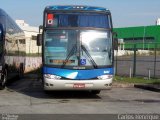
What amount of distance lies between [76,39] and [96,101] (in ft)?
7.84

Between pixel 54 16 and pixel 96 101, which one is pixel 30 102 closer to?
pixel 96 101

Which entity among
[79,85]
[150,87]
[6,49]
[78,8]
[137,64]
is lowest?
[137,64]

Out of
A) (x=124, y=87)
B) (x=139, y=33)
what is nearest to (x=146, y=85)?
(x=124, y=87)

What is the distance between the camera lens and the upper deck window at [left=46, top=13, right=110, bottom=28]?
55.8 feet

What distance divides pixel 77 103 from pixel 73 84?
3.71ft

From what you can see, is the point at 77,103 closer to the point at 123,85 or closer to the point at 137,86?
the point at 123,85

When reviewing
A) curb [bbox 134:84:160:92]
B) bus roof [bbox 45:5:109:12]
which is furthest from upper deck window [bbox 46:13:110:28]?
curb [bbox 134:84:160:92]

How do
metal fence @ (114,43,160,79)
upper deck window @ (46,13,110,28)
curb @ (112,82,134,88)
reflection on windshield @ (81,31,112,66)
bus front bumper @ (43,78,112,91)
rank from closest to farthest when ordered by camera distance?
1. bus front bumper @ (43,78,112,91)
2. reflection on windshield @ (81,31,112,66)
3. upper deck window @ (46,13,110,28)
4. curb @ (112,82,134,88)
5. metal fence @ (114,43,160,79)

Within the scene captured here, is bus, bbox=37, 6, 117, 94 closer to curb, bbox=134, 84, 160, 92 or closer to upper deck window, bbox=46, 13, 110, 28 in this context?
upper deck window, bbox=46, 13, 110, 28

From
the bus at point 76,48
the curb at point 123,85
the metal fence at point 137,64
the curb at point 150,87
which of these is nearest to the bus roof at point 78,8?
the bus at point 76,48

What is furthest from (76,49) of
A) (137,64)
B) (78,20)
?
(137,64)

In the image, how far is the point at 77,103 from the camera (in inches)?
608

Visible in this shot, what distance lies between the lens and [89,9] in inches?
685

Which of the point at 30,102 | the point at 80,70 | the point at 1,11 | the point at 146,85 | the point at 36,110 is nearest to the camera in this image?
the point at 36,110
